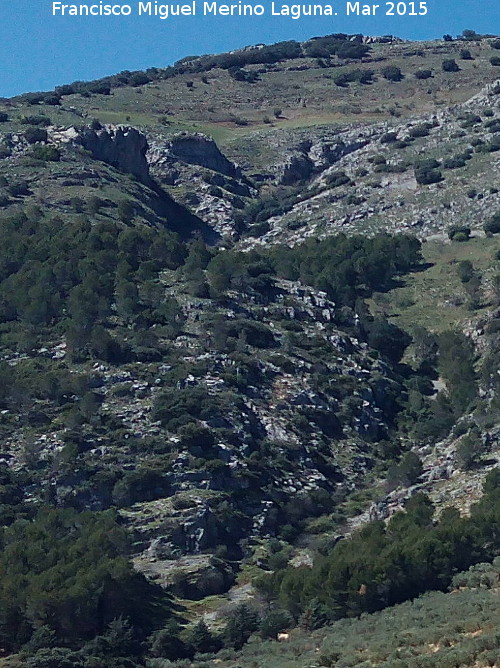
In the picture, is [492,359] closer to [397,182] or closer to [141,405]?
[141,405]

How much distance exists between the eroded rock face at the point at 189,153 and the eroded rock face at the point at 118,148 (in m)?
6.90

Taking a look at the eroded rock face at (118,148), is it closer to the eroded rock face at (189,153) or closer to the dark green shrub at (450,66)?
the eroded rock face at (189,153)

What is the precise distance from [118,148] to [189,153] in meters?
11.4

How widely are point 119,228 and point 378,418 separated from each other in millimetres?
Answer: 27394

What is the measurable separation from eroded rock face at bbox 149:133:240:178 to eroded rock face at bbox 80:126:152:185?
272 inches

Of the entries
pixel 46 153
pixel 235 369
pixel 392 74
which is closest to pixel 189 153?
pixel 46 153

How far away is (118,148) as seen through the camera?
111m

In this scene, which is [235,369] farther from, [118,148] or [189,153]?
[189,153]

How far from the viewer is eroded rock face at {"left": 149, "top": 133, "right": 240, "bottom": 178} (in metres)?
121

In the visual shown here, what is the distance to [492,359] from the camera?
7225 cm

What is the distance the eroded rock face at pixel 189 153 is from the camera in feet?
396

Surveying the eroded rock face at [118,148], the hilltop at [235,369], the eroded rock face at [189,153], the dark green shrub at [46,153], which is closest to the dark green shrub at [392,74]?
the hilltop at [235,369]

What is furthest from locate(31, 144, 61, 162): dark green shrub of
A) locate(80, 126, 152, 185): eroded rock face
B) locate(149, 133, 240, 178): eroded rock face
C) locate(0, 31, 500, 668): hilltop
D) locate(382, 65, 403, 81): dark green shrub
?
locate(382, 65, 403, 81): dark green shrub

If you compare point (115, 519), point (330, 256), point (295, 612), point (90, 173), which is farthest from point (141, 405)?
point (90, 173)
